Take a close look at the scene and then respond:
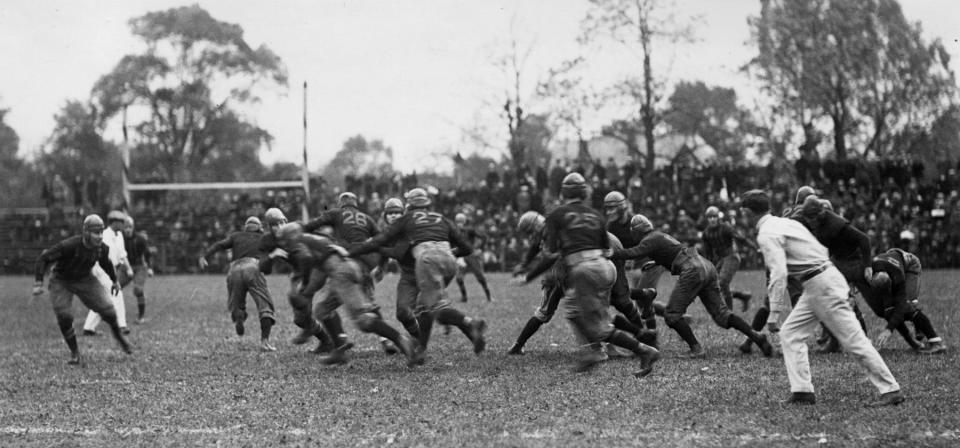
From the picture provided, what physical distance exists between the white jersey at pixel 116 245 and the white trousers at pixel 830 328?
12.4 metres

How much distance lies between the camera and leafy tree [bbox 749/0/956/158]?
123 feet

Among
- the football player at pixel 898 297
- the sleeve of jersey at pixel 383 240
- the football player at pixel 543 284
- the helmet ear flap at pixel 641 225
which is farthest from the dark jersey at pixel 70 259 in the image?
the football player at pixel 898 297

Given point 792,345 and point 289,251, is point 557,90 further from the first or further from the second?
point 792,345

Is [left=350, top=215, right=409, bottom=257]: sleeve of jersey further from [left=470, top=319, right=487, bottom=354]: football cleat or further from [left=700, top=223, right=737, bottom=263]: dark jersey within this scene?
[left=700, top=223, right=737, bottom=263]: dark jersey

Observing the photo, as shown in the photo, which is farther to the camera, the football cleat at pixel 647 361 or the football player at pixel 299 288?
the football player at pixel 299 288

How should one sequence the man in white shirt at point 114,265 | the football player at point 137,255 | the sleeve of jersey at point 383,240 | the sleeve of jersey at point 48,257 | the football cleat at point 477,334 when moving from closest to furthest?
the football cleat at point 477,334 < the sleeve of jersey at point 383,240 < the sleeve of jersey at point 48,257 < the man in white shirt at point 114,265 < the football player at point 137,255

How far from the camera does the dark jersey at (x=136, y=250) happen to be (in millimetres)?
19016

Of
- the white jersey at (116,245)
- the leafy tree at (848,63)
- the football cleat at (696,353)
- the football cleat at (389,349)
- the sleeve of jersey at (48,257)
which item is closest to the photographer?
the football cleat at (696,353)

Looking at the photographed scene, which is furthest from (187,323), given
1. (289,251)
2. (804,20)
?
(804,20)

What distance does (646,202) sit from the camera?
3362cm

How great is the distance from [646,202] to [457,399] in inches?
1018

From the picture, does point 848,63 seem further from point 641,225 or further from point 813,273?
point 813,273

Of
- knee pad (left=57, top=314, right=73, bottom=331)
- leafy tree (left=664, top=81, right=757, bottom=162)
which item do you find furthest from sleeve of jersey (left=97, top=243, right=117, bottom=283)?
leafy tree (left=664, top=81, right=757, bottom=162)

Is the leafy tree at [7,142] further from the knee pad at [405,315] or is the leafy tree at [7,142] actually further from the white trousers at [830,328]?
the white trousers at [830,328]
